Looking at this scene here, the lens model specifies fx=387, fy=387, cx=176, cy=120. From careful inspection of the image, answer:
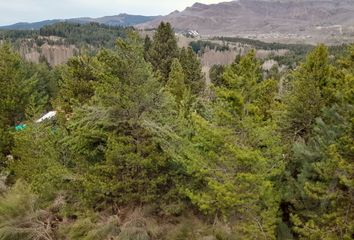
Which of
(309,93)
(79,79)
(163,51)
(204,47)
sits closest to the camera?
(309,93)

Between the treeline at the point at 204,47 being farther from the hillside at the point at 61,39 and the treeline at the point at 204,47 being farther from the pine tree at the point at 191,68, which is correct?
the pine tree at the point at 191,68

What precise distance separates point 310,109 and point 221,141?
16.9 ft

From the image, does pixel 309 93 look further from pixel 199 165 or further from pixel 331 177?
pixel 199 165

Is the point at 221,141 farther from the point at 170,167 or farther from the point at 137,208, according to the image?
the point at 137,208

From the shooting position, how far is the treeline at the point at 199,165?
12.3 m

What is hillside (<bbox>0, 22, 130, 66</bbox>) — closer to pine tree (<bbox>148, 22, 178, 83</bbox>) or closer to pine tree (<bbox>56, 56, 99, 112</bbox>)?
pine tree (<bbox>148, 22, 178, 83</bbox>)

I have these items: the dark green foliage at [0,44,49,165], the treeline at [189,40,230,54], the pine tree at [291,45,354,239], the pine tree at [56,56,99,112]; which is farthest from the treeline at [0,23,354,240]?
the treeline at [189,40,230,54]

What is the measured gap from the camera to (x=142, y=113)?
49.2ft

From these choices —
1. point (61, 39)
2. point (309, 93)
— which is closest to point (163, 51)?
point (309, 93)

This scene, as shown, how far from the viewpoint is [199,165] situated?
1335 cm

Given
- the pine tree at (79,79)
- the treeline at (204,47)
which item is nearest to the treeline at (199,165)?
the pine tree at (79,79)

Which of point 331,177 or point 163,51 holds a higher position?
point 163,51

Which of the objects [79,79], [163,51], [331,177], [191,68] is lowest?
[191,68]

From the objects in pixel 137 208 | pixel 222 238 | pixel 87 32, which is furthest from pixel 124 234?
pixel 87 32
